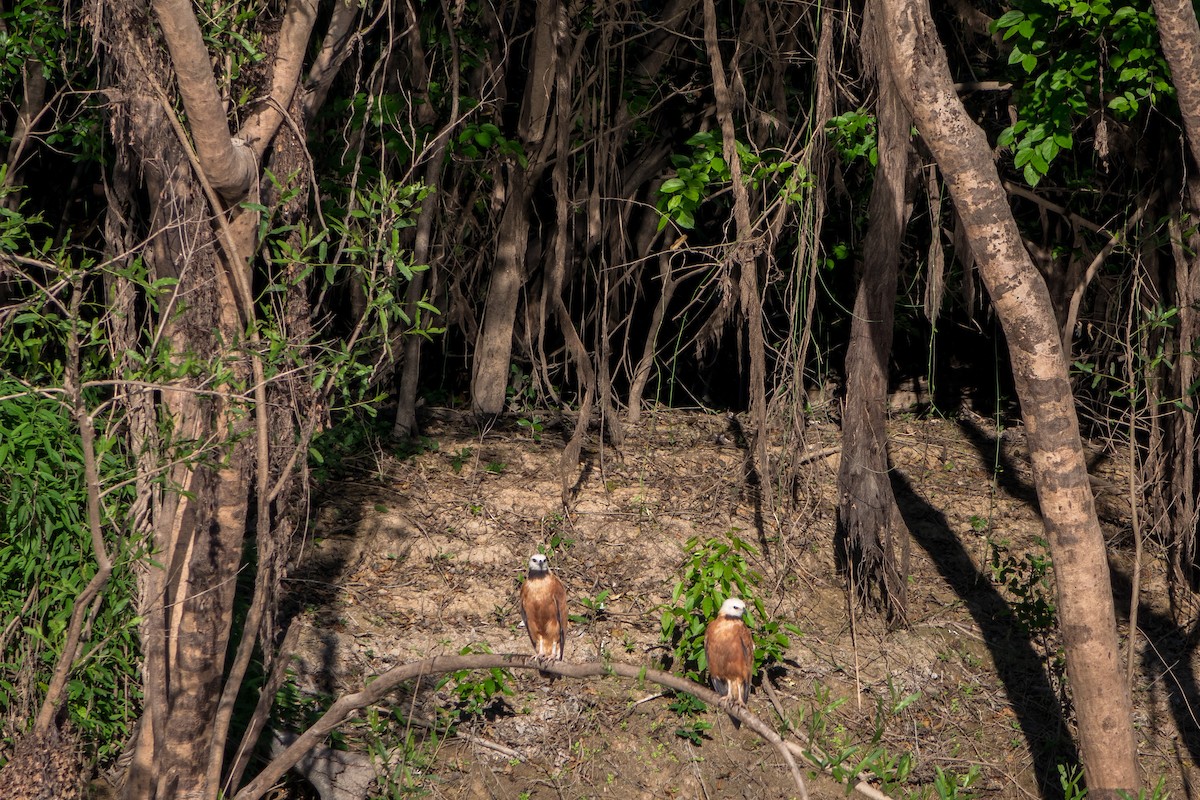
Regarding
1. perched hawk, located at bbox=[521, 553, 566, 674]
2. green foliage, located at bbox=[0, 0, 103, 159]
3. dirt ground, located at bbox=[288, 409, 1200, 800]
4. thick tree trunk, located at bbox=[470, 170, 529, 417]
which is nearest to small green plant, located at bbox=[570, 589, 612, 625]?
dirt ground, located at bbox=[288, 409, 1200, 800]

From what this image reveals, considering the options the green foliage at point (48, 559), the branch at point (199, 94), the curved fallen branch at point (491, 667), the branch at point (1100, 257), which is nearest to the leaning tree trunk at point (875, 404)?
the branch at point (1100, 257)

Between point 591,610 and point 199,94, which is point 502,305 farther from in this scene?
point 199,94

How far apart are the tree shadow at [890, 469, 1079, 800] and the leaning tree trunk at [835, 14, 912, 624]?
2.09 feet

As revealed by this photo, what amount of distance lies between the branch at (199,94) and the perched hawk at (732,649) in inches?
114

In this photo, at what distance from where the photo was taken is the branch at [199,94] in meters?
3.86

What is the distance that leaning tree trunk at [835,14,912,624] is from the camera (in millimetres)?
6129

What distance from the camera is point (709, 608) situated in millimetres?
5941

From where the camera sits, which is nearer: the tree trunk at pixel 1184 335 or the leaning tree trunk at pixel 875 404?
the tree trunk at pixel 1184 335

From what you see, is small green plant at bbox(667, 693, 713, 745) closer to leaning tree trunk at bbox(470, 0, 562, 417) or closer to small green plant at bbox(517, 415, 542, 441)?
small green plant at bbox(517, 415, 542, 441)

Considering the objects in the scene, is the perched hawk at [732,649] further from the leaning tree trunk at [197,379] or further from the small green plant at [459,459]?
the small green plant at [459,459]

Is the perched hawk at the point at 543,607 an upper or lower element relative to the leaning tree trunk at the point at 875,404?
lower

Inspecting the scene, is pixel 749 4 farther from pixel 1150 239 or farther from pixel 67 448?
pixel 67 448

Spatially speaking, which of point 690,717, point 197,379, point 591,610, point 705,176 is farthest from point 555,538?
point 197,379

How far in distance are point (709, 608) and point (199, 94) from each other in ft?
11.2
